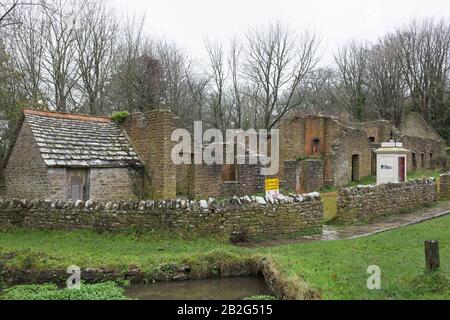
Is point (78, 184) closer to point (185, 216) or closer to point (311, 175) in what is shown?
point (185, 216)

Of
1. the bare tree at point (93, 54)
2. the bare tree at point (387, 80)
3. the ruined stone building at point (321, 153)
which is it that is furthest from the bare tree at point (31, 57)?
the bare tree at point (387, 80)

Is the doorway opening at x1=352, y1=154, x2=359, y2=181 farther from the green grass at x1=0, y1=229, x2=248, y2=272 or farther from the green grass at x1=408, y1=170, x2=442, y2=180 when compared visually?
the green grass at x1=0, y1=229, x2=248, y2=272

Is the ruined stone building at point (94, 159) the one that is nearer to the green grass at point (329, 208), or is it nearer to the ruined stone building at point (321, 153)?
the green grass at point (329, 208)

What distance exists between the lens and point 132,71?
30672 mm

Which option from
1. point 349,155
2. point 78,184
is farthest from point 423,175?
point 78,184

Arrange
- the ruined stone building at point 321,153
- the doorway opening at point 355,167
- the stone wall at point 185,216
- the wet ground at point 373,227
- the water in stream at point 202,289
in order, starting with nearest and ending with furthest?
the water in stream at point 202,289, the stone wall at point 185,216, the wet ground at point 373,227, the ruined stone building at point 321,153, the doorway opening at point 355,167

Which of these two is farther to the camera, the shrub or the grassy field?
the shrub

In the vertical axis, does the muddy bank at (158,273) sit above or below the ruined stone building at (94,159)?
below

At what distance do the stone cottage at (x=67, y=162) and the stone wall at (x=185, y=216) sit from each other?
199cm

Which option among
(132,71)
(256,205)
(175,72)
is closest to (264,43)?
(175,72)

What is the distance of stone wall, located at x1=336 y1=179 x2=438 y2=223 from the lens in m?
13.6

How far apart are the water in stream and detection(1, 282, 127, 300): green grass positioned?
1.24ft

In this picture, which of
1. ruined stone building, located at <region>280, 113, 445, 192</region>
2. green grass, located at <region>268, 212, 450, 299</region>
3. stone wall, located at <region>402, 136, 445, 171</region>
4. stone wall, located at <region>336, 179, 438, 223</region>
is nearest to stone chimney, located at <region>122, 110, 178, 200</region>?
stone wall, located at <region>336, 179, 438, 223</region>

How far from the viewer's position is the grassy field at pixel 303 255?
242 inches
